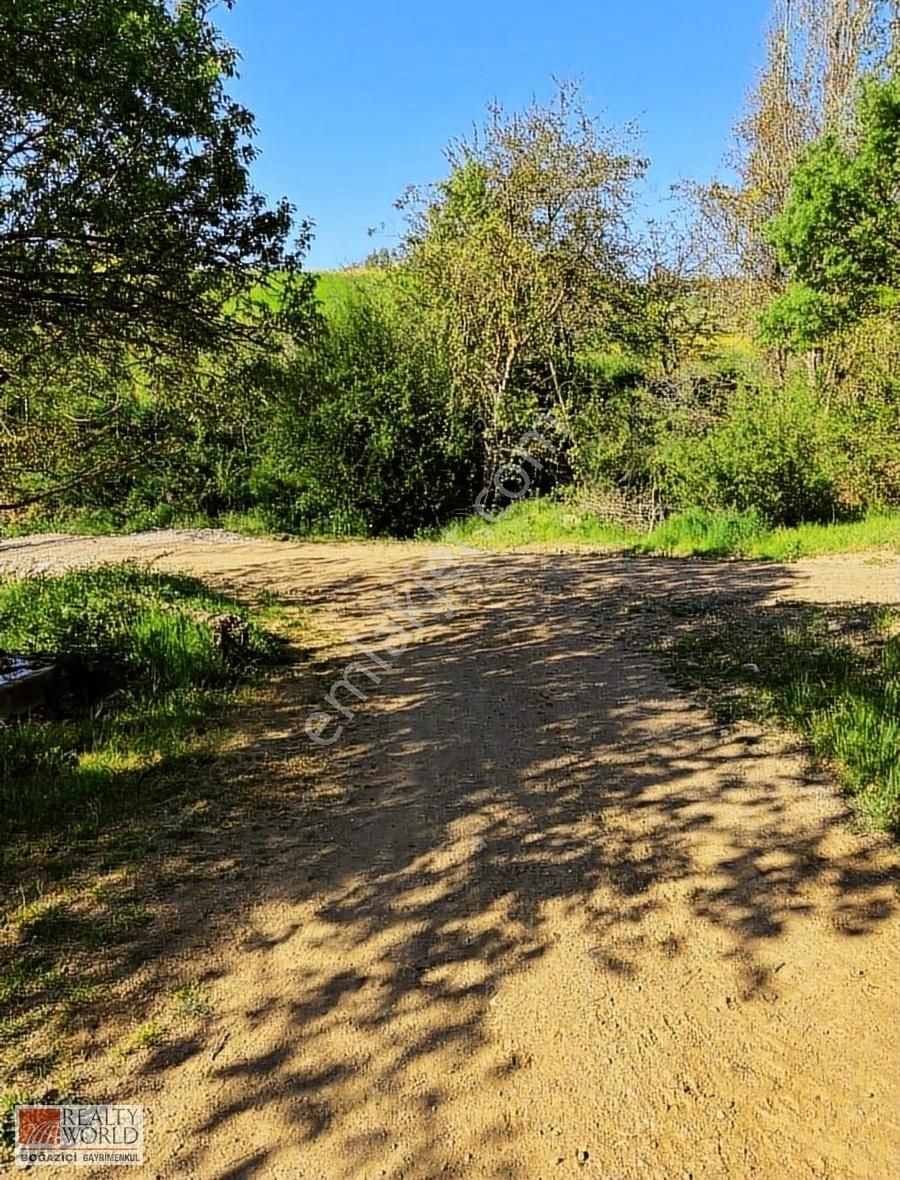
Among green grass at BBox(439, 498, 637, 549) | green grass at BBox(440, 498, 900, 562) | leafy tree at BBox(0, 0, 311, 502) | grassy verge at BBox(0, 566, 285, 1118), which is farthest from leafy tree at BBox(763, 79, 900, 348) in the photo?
grassy verge at BBox(0, 566, 285, 1118)

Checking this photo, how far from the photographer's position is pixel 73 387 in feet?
21.3

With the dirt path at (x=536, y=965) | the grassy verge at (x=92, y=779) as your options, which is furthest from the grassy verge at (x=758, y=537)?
the dirt path at (x=536, y=965)

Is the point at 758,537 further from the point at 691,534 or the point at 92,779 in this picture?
the point at 92,779

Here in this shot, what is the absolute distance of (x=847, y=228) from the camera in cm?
1401

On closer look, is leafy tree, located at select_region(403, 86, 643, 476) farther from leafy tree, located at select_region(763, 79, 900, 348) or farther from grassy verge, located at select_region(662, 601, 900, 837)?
grassy verge, located at select_region(662, 601, 900, 837)

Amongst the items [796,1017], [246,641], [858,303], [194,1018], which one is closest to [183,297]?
[246,641]

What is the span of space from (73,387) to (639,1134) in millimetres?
6232

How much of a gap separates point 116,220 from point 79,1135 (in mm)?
4283

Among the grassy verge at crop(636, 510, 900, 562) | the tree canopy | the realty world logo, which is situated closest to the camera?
the realty world logo

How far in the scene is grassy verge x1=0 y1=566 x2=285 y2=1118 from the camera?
2.83 m

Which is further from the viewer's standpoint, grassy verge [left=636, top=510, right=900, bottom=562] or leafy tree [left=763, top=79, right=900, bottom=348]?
leafy tree [left=763, top=79, right=900, bottom=348]

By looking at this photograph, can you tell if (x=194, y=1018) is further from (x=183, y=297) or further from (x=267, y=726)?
(x=183, y=297)

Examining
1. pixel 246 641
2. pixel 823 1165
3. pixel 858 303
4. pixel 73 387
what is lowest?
pixel 823 1165

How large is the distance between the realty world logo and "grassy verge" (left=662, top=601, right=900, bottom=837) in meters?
3.21
